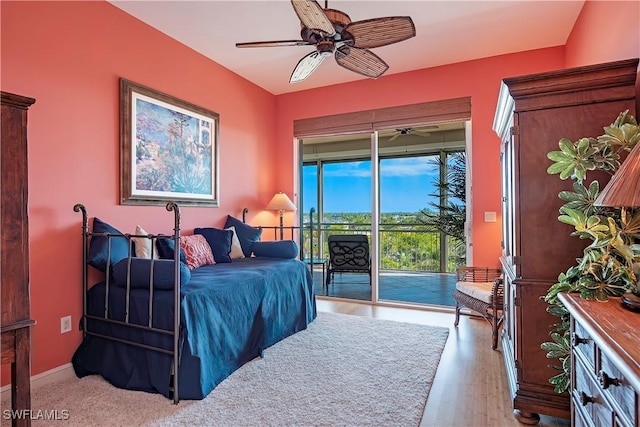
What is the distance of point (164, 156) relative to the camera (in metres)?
3.21

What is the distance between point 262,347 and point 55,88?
2.43 metres

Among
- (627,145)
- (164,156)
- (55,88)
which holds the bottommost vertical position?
(627,145)

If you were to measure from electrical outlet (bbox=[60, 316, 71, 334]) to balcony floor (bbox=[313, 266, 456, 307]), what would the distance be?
310 centimetres

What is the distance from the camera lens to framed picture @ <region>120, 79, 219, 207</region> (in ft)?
9.44

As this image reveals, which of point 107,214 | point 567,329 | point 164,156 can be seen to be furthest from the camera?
point 164,156

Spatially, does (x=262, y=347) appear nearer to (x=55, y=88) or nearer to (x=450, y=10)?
(x=55, y=88)

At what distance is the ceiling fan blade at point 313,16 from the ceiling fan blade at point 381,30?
0.55ft

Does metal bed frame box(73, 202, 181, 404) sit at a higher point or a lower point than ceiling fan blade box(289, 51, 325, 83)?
lower

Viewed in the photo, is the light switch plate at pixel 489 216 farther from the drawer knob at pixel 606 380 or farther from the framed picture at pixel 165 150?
the framed picture at pixel 165 150

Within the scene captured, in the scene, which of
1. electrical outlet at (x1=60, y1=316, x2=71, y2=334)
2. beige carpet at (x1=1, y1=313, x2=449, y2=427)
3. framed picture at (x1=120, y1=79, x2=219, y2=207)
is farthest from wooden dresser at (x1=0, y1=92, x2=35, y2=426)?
framed picture at (x1=120, y1=79, x2=219, y2=207)

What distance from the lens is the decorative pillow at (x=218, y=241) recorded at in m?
3.46

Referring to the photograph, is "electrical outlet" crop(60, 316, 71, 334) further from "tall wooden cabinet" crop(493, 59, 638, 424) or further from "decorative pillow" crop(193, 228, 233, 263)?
"tall wooden cabinet" crop(493, 59, 638, 424)

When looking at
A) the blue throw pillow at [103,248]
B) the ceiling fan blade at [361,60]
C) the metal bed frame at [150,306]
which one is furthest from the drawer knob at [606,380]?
the blue throw pillow at [103,248]

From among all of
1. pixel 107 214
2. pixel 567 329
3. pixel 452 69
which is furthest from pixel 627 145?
pixel 107 214
